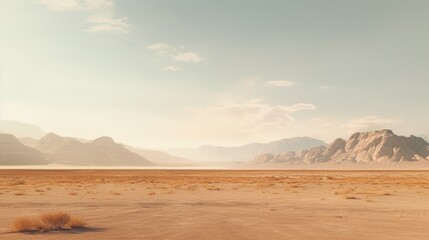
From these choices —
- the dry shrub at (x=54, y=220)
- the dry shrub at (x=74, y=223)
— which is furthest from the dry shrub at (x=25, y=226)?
the dry shrub at (x=74, y=223)

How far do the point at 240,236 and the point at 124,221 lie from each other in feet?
17.7

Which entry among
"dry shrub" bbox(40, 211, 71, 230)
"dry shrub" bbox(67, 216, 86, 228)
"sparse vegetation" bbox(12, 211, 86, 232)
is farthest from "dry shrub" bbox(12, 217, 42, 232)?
"dry shrub" bbox(67, 216, 86, 228)

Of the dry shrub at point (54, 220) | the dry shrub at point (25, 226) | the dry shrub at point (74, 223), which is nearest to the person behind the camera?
the dry shrub at point (25, 226)

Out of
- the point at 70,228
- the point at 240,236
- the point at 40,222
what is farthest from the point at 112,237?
the point at 240,236

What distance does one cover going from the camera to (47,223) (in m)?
12.1

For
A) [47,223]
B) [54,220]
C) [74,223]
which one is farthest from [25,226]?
[74,223]

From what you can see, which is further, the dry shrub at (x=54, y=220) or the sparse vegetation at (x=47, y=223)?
the dry shrub at (x=54, y=220)

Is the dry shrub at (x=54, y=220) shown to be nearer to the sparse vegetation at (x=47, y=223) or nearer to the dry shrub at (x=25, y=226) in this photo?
the sparse vegetation at (x=47, y=223)

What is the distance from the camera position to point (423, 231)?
13.1 metres

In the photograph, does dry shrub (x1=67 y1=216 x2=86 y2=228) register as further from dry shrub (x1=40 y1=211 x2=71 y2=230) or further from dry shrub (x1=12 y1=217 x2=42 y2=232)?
dry shrub (x1=12 y1=217 x2=42 y2=232)

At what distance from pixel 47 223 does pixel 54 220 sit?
0.24m

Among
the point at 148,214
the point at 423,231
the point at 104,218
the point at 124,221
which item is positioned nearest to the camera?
the point at 423,231

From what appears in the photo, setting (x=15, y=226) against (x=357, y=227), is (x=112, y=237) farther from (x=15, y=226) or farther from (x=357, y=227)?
(x=357, y=227)

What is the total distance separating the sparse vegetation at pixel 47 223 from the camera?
1163cm
